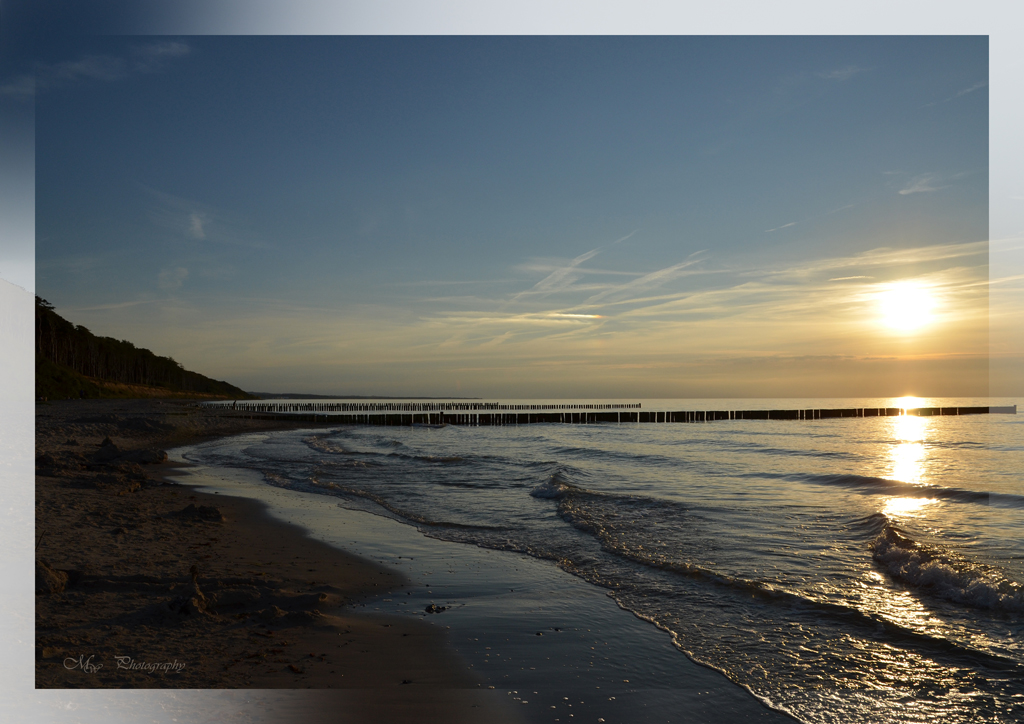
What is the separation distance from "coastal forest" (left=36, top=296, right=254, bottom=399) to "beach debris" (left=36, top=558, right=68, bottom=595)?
4042cm

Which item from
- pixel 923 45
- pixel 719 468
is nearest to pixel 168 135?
pixel 923 45

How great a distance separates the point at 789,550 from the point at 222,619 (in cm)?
827

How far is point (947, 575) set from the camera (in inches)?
294

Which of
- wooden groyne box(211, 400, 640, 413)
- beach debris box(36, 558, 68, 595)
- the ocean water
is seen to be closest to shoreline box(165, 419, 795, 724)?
the ocean water

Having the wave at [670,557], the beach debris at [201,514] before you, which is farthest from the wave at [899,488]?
the beach debris at [201,514]

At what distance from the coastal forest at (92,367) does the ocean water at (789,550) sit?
36891mm

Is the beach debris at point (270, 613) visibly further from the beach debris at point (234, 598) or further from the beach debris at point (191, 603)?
the beach debris at point (191, 603)

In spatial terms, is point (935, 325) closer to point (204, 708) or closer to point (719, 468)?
point (204, 708)

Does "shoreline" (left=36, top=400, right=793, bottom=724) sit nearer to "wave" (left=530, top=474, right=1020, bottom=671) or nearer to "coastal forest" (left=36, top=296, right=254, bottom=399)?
"wave" (left=530, top=474, right=1020, bottom=671)

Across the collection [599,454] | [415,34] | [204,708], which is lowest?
[599,454]

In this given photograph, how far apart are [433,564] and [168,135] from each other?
20.6ft

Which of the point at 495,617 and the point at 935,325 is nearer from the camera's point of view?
the point at 495,617

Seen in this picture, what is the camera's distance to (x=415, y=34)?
484 centimetres

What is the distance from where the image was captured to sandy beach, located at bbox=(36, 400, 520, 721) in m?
4.18
